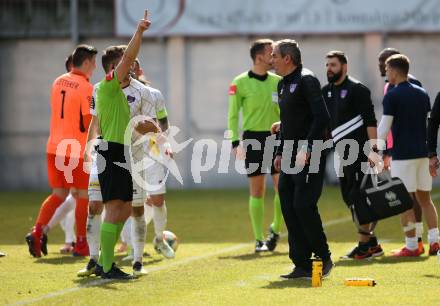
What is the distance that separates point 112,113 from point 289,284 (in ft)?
7.27

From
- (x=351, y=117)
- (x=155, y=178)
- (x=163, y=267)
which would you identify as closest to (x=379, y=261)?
(x=351, y=117)

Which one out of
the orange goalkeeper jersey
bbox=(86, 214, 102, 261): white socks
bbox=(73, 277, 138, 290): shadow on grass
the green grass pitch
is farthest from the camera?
the orange goalkeeper jersey

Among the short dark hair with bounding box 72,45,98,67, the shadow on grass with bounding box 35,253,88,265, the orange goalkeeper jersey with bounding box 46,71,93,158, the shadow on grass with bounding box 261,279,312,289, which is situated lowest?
the shadow on grass with bounding box 35,253,88,265

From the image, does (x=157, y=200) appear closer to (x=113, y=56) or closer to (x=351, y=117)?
(x=113, y=56)

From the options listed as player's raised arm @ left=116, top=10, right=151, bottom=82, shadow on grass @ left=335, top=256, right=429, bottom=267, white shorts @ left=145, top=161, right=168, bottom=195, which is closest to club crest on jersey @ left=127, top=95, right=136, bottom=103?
player's raised arm @ left=116, top=10, right=151, bottom=82

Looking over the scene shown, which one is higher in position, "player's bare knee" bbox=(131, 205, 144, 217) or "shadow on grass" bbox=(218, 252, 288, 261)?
"player's bare knee" bbox=(131, 205, 144, 217)

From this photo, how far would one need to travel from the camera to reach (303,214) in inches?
394

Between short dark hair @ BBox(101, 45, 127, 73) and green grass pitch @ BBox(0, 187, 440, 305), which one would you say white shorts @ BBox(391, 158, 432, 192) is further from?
short dark hair @ BBox(101, 45, 127, 73)

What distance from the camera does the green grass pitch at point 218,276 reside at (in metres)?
8.98

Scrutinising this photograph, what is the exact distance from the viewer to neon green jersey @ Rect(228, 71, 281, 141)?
13.5 metres

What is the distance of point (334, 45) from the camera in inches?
976

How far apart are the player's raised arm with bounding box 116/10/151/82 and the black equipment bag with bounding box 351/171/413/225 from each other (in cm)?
287

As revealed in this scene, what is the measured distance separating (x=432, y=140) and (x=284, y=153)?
1.55 m

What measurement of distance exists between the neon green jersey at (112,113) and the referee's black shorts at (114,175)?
91mm
